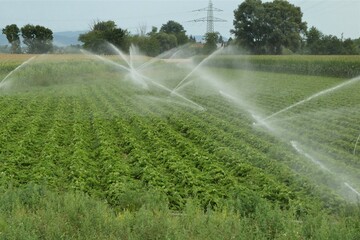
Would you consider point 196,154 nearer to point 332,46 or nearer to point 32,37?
point 332,46

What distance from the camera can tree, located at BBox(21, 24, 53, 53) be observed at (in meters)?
91.9

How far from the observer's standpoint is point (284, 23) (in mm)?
82938

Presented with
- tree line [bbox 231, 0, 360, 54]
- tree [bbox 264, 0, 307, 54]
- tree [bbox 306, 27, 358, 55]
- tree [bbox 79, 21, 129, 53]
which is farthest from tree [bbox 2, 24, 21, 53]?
tree [bbox 306, 27, 358, 55]

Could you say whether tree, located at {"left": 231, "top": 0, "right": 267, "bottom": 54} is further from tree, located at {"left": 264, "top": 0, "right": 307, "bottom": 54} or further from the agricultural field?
the agricultural field

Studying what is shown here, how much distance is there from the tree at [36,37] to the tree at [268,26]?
38.9 m

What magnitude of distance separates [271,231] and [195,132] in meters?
8.27

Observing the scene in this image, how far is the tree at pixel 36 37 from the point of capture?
91.9 meters

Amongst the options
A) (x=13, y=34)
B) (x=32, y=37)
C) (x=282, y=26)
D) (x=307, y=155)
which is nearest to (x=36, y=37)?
(x=32, y=37)

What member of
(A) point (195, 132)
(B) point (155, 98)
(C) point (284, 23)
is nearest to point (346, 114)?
(A) point (195, 132)

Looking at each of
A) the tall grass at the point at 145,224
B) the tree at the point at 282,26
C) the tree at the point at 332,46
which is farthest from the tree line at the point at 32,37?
the tall grass at the point at 145,224

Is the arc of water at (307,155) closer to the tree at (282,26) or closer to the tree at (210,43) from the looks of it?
the tree at (210,43)

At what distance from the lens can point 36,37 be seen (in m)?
93.4

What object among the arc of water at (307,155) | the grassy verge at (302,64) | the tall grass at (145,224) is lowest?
the grassy verge at (302,64)

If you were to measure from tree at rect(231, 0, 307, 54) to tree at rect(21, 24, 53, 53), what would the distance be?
38918 millimetres
